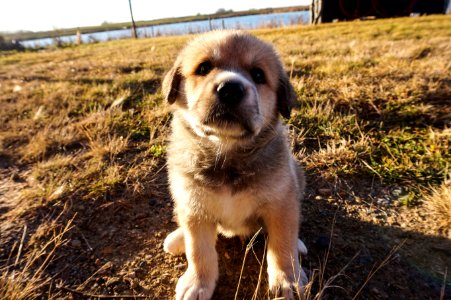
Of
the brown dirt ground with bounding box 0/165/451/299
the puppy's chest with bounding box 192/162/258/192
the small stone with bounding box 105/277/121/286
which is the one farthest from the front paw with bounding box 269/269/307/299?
the small stone with bounding box 105/277/121/286

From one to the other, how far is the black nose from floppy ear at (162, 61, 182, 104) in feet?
1.96

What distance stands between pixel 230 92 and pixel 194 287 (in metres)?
1.14

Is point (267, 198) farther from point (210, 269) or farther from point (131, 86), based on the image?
point (131, 86)

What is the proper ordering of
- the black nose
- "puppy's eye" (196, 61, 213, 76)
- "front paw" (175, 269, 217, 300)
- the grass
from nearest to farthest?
the black nose < "front paw" (175, 269, 217, 300) < "puppy's eye" (196, 61, 213, 76) < the grass

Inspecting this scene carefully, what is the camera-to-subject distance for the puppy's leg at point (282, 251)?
2.01 meters

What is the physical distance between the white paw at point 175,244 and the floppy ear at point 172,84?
925 millimetres

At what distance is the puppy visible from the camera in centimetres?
199

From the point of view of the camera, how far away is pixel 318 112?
12.7ft

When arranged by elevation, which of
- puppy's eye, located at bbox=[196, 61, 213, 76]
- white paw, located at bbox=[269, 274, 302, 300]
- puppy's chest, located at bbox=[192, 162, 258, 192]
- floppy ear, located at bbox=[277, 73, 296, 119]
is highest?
puppy's eye, located at bbox=[196, 61, 213, 76]

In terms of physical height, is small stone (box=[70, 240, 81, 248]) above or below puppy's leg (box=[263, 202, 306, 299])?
below

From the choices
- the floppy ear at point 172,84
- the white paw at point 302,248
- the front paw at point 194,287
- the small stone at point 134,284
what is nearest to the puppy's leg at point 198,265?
the front paw at point 194,287

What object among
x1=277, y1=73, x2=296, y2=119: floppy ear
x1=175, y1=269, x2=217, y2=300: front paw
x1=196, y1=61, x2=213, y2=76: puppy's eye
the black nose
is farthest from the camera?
x1=277, y1=73, x2=296, y2=119: floppy ear

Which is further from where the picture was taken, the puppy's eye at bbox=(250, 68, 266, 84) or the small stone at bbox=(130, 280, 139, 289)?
the puppy's eye at bbox=(250, 68, 266, 84)

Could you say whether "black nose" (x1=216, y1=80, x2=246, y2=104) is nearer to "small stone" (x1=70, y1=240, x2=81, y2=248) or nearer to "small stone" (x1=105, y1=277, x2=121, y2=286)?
"small stone" (x1=105, y1=277, x2=121, y2=286)
